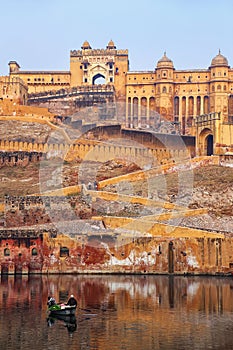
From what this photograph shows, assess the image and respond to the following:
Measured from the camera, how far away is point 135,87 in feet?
316

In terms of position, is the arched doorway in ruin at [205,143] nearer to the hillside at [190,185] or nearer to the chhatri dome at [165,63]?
the hillside at [190,185]

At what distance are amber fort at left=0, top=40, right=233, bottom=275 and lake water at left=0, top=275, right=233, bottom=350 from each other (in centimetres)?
182

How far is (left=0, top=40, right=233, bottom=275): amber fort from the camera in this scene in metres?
48.6

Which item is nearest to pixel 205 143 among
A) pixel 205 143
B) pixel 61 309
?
pixel 205 143

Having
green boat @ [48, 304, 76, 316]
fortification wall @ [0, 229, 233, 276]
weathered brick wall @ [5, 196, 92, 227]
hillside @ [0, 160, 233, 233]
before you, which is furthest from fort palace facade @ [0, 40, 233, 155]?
green boat @ [48, 304, 76, 316]

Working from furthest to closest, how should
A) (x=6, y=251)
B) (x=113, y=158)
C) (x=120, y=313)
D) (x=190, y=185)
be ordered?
(x=113, y=158) → (x=190, y=185) → (x=6, y=251) → (x=120, y=313)

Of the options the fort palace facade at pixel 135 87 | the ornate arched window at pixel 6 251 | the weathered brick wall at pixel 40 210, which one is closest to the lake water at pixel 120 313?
the ornate arched window at pixel 6 251

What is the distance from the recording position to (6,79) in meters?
93.4

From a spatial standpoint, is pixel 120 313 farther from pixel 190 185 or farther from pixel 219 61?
pixel 219 61

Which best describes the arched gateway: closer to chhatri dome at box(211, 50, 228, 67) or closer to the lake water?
chhatri dome at box(211, 50, 228, 67)

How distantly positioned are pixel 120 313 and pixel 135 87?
63414 mm

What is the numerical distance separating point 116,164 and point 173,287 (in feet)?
107

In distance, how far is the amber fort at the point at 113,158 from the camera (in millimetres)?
48562

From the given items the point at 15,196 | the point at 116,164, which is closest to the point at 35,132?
the point at 116,164
